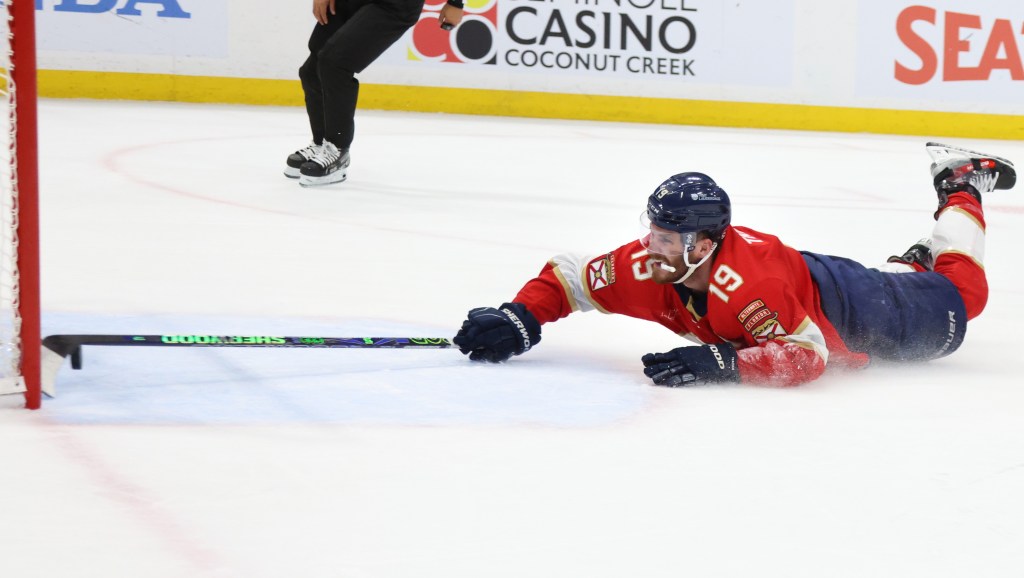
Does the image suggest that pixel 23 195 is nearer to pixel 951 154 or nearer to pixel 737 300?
pixel 737 300

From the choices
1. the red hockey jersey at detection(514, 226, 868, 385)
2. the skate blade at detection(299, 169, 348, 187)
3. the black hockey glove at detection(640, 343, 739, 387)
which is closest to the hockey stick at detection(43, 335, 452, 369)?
the red hockey jersey at detection(514, 226, 868, 385)

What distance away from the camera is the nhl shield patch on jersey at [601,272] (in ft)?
8.29

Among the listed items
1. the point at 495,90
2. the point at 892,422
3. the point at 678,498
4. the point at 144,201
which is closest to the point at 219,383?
the point at 678,498

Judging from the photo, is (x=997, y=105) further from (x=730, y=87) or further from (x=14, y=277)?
(x=14, y=277)

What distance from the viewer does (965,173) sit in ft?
10.4

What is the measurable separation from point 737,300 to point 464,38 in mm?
6251

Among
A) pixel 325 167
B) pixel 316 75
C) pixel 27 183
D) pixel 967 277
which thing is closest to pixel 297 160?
pixel 325 167

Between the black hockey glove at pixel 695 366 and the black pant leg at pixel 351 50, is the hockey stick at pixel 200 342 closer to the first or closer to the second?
the black hockey glove at pixel 695 366

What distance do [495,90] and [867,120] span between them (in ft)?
8.40

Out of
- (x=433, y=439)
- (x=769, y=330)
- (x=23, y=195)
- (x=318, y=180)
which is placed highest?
(x=23, y=195)

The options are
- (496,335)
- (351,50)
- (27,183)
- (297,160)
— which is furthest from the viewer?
(297,160)

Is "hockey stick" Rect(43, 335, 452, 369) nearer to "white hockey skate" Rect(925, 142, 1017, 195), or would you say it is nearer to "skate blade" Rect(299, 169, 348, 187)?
"white hockey skate" Rect(925, 142, 1017, 195)

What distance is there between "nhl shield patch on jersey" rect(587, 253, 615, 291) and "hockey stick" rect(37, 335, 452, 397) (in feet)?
1.15

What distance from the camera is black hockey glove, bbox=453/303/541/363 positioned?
2.44 m
